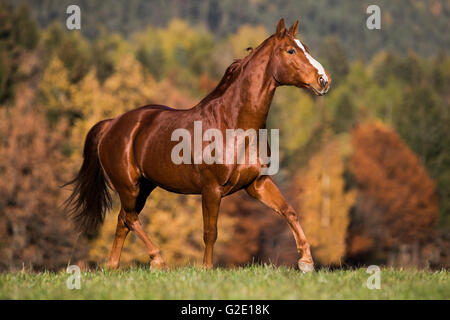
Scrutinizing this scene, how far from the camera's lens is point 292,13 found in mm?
141125

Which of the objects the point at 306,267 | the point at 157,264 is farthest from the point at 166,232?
the point at 306,267

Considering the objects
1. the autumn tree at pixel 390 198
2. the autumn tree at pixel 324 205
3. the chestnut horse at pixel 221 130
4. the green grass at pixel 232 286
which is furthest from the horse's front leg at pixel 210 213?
the autumn tree at pixel 390 198

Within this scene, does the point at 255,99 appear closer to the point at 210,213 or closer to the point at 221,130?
the point at 221,130

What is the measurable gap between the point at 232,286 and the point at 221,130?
213 cm

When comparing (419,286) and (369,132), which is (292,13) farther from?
(419,286)

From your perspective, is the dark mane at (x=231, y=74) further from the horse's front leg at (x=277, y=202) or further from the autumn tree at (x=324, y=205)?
the autumn tree at (x=324, y=205)

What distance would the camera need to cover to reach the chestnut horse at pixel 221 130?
671 cm

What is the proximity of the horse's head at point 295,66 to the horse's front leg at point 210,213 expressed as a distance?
1449 mm

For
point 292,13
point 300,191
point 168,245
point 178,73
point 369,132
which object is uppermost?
A: point 292,13

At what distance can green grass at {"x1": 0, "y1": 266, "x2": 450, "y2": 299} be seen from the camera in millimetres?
5164

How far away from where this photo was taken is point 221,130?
6914mm

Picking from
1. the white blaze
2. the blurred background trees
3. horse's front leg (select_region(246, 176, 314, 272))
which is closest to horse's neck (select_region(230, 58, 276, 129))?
the white blaze

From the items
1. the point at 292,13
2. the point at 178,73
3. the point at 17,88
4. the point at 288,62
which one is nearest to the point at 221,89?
the point at 288,62
